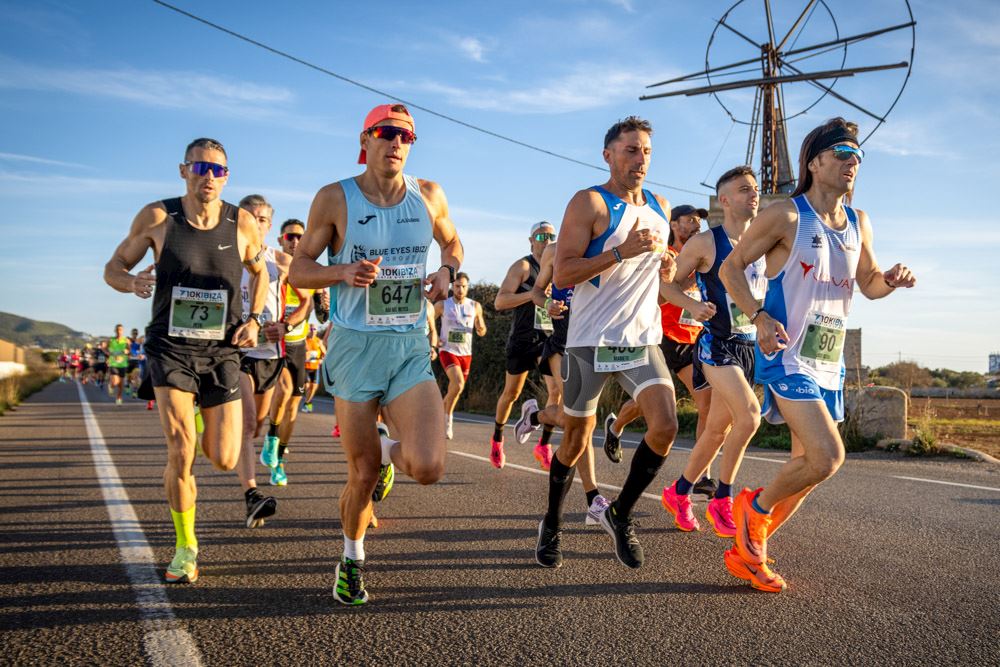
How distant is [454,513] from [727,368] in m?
2.21

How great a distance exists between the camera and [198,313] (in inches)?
193

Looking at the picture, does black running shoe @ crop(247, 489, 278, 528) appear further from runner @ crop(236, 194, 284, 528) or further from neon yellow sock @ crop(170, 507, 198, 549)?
neon yellow sock @ crop(170, 507, 198, 549)

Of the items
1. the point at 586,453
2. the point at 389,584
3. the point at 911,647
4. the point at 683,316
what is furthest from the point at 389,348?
the point at 683,316

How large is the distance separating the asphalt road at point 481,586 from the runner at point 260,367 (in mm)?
220

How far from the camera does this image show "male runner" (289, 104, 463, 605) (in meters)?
4.06

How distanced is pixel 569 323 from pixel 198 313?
7.05ft

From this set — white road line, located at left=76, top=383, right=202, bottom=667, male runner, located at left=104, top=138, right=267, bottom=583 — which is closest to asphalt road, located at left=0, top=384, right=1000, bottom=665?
white road line, located at left=76, top=383, right=202, bottom=667

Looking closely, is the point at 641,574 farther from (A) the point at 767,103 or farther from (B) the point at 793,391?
(A) the point at 767,103

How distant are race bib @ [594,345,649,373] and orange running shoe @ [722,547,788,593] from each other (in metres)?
1.13

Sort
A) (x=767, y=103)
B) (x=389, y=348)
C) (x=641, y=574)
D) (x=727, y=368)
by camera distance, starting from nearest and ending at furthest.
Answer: (x=389, y=348) → (x=641, y=574) → (x=727, y=368) → (x=767, y=103)

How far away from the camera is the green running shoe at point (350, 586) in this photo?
3965 millimetres

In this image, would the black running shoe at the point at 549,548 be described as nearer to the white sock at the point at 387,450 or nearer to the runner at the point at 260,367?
the white sock at the point at 387,450

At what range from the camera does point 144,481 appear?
7.98 metres

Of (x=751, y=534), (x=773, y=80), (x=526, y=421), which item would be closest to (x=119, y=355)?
(x=526, y=421)
